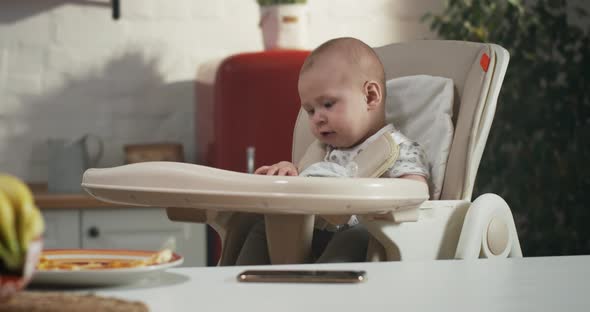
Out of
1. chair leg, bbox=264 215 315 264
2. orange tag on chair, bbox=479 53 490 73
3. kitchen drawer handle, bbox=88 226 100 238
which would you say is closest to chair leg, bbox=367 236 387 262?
chair leg, bbox=264 215 315 264

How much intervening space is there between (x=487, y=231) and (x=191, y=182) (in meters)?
0.57

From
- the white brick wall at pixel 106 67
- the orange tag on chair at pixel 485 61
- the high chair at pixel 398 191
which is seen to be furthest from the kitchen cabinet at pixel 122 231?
the orange tag on chair at pixel 485 61

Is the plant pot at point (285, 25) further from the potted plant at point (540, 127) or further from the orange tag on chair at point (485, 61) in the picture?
the orange tag on chair at point (485, 61)

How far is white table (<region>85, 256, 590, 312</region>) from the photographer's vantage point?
0.72 meters

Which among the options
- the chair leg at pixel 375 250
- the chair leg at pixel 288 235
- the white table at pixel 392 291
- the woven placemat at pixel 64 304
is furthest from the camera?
the chair leg at pixel 375 250

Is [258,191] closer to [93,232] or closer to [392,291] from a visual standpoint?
[392,291]

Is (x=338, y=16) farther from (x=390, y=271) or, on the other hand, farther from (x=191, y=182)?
(x=390, y=271)

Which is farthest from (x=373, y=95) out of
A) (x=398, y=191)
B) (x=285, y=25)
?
(x=285, y=25)

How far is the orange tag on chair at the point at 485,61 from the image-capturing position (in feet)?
5.74

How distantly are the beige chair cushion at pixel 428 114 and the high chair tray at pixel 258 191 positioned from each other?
1.34ft

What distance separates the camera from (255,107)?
2.95m

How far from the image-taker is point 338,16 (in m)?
3.49

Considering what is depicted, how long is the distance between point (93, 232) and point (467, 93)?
157cm

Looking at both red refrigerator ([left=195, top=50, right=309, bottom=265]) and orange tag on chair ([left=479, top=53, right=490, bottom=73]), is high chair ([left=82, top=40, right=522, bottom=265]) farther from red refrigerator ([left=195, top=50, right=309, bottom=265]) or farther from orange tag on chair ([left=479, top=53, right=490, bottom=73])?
red refrigerator ([left=195, top=50, right=309, bottom=265])
